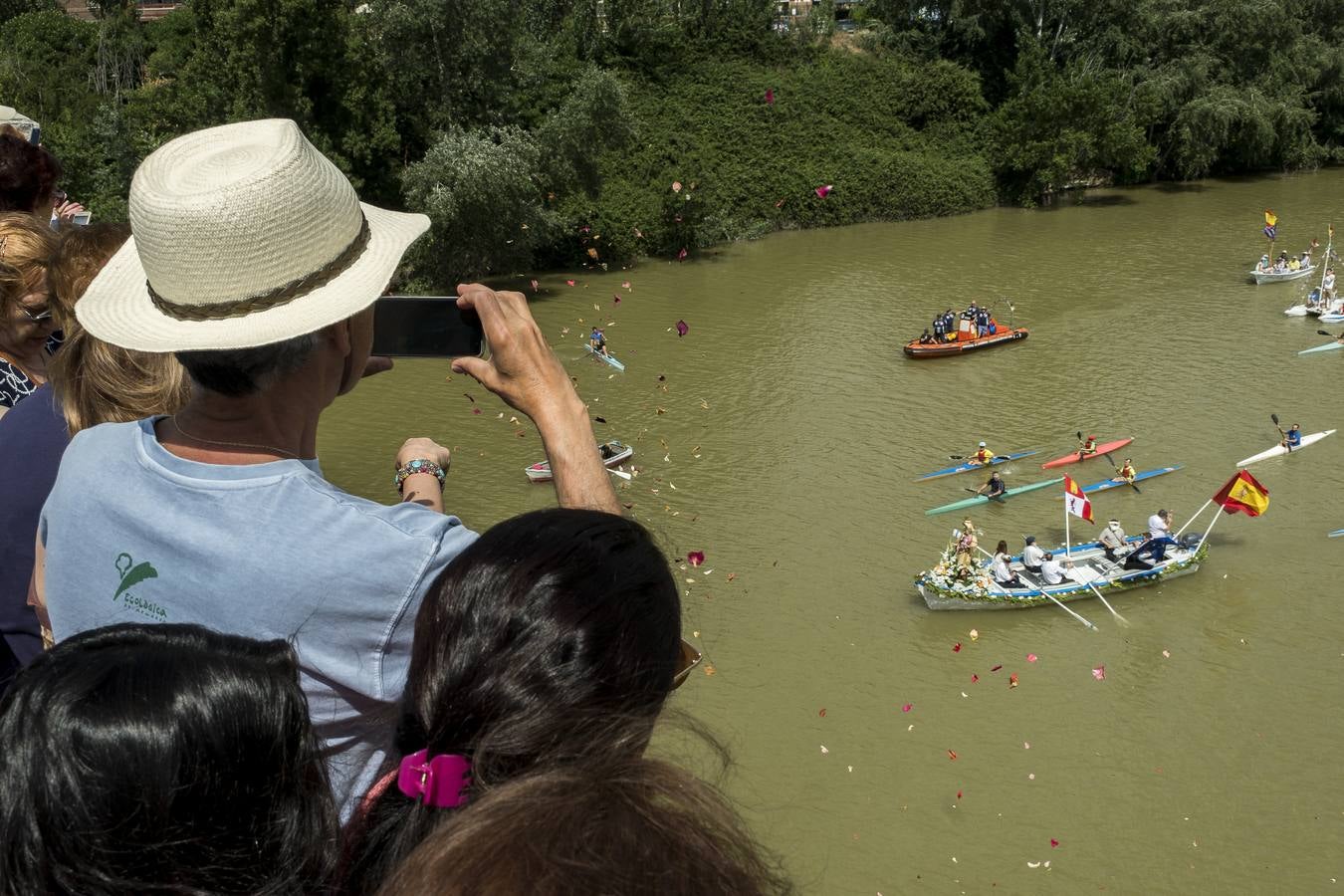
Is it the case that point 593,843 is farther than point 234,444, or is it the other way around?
point 234,444

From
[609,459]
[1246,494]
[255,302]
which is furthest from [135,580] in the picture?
[609,459]

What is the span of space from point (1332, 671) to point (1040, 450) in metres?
5.83

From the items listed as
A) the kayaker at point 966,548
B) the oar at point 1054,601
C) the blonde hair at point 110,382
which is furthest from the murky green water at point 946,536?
the blonde hair at point 110,382

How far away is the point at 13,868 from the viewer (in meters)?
1.18

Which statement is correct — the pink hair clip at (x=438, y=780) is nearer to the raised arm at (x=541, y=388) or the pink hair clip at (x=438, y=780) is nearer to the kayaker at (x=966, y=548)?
the raised arm at (x=541, y=388)

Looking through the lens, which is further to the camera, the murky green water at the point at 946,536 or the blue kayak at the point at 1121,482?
the blue kayak at the point at 1121,482

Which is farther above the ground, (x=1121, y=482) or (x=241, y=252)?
(x=241, y=252)

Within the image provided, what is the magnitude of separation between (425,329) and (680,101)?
105 ft

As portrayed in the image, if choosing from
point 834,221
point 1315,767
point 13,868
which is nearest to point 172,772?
point 13,868

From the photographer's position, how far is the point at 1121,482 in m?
14.5

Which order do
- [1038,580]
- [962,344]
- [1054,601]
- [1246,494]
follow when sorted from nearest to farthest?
[1246,494], [1054,601], [1038,580], [962,344]

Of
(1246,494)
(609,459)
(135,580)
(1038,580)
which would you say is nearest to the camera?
(135,580)

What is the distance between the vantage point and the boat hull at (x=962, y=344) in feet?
64.0

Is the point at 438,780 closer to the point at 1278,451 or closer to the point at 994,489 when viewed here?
the point at 994,489
